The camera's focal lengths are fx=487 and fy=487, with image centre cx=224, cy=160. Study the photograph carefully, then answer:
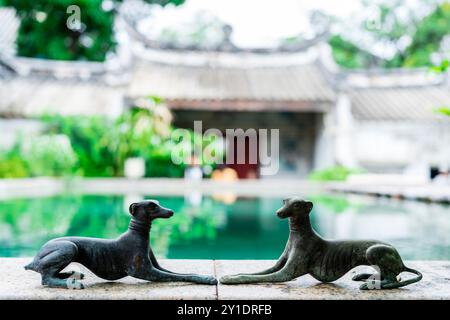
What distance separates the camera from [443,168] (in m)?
16.4

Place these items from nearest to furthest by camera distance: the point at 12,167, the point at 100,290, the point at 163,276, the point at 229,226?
the point at 100,290 < the point at 163,276 < the point at 229,226 < the point at 12,167

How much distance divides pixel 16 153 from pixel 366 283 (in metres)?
10.5

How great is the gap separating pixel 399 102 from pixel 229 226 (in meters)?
13.1

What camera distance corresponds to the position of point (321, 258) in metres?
2.17

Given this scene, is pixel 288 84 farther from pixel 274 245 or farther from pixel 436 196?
pixel 274 245

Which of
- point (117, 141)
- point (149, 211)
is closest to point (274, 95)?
point (117, 141)

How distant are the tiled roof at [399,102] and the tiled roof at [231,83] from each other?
1.68m

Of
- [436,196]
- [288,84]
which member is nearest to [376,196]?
[436,196]

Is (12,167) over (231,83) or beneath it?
beneath

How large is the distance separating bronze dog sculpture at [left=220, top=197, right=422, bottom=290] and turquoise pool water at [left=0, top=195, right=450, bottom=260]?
4.64ft

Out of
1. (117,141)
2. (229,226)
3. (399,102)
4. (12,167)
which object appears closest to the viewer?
(229,226)

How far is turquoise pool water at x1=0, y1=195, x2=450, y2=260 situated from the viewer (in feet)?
12.7

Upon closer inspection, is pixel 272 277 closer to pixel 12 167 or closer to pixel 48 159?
pixel 12 167

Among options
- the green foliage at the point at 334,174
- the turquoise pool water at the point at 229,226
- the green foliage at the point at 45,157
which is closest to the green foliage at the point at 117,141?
the green foliage at the point at 45,157
